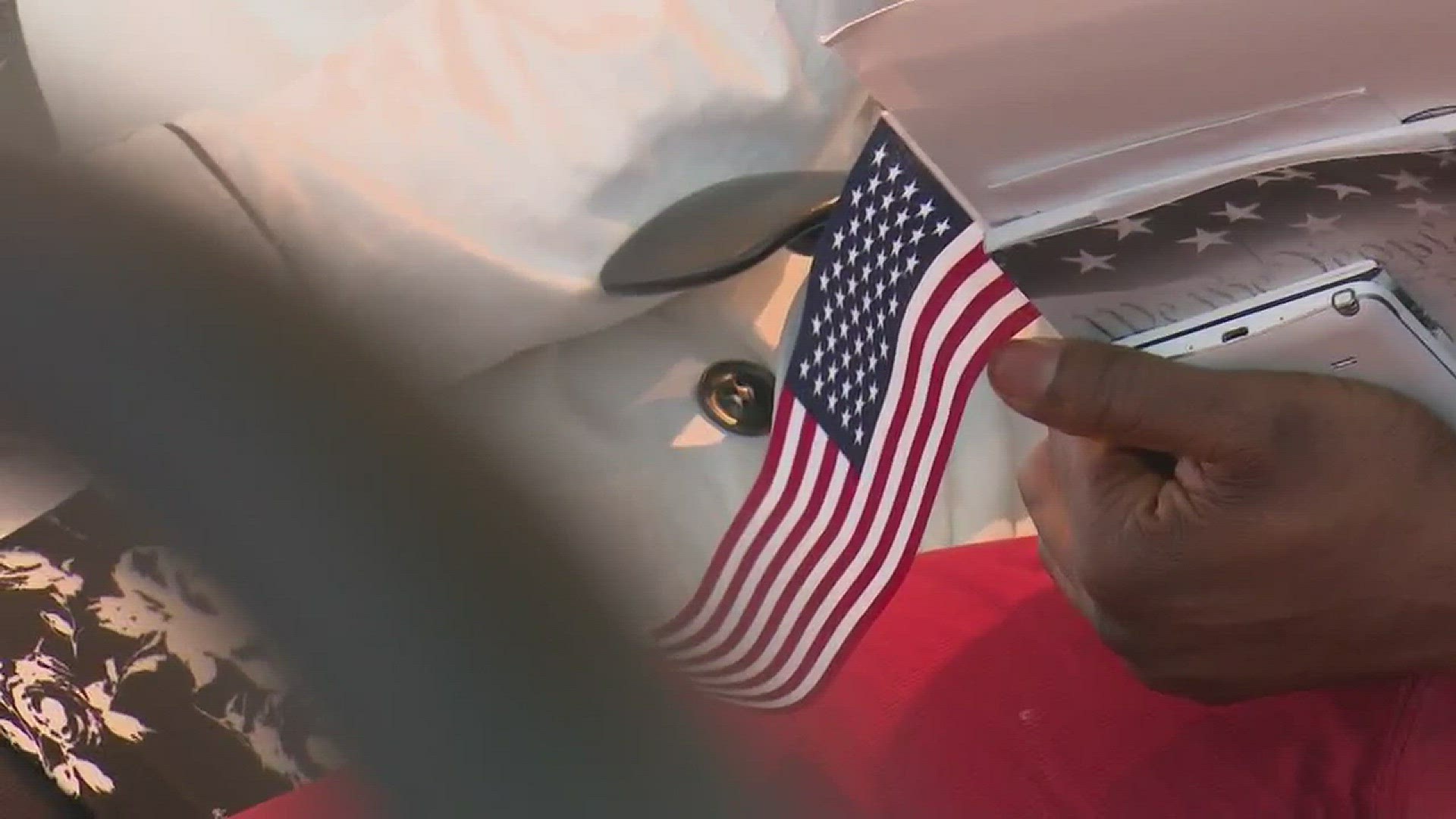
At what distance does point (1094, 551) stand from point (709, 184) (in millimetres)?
335

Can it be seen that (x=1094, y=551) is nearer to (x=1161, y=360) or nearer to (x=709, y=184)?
(x=1161, y=360)

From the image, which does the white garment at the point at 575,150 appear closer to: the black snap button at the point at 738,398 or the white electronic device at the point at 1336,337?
the black snap button at the point at 738,398

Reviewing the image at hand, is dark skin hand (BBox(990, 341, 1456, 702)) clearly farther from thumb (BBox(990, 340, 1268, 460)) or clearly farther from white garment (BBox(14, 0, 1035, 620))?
white garment (BBox(14, 0, 1035, 620))

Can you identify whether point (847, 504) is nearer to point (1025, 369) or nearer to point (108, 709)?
point (1025, 369)

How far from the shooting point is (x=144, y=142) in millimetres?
169

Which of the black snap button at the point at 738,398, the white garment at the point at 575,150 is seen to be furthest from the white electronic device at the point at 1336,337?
the black snap button at the point at 738,398

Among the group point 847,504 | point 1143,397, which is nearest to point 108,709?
→ point 847,504

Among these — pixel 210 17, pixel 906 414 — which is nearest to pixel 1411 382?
pixel 906 414

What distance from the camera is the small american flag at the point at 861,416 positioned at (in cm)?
49

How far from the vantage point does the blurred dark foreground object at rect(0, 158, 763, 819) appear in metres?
0.14

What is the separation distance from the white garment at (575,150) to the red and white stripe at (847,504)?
3cm

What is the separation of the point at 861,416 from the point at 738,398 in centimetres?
20

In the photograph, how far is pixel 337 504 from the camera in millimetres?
140

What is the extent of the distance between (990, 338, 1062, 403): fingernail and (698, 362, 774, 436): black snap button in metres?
0.29
